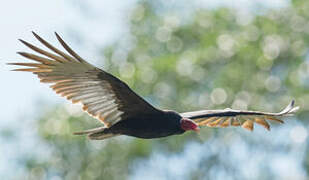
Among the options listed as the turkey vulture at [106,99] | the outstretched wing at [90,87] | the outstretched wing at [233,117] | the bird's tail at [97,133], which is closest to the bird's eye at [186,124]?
the turkey vulture at [106,99]

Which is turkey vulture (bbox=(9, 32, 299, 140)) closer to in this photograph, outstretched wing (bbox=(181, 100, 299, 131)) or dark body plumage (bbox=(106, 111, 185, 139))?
dark body plumage (bbox=(106, 111, 185, 139))

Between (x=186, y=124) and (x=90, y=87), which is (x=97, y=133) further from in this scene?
(x=186, y=124)

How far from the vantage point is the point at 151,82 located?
12.6 m

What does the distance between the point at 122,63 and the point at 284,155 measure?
10.8 ft

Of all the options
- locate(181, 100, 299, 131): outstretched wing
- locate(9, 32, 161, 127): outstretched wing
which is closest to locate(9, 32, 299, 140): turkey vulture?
locate(9, 32, 161, 127): outstretched wing

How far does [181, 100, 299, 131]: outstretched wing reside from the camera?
6.12 m

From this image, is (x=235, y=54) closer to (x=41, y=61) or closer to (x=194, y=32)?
(x=194, y=32)

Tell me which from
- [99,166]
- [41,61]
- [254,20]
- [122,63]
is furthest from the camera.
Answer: [254,20]

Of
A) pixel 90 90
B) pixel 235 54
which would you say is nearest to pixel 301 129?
pixel 235 54

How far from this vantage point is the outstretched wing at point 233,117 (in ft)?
20.1

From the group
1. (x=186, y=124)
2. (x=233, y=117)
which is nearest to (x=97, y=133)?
(x=186, y=124)

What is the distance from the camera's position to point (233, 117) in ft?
21.9

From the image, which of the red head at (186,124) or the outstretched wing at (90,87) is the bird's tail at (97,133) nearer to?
the outstretched wing at (90,87)

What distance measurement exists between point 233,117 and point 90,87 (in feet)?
5.08
